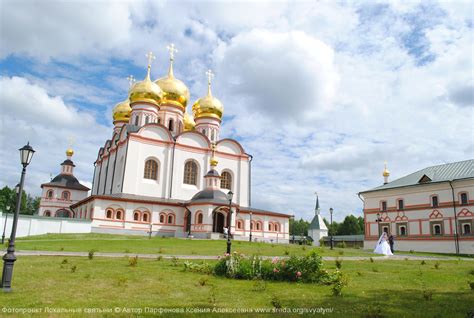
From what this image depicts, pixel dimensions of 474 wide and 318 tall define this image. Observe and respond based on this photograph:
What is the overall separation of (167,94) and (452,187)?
32834mm

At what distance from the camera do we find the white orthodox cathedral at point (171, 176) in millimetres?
37000

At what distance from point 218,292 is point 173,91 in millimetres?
41803

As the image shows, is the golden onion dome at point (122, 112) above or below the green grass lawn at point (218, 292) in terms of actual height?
above

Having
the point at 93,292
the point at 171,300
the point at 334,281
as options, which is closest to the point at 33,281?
the point at 93,292

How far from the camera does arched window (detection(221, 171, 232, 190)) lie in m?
45.4

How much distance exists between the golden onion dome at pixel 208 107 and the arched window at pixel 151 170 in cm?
1047

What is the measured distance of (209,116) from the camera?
4841 centimetres

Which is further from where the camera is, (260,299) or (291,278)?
(291,278)

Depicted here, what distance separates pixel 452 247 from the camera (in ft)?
106

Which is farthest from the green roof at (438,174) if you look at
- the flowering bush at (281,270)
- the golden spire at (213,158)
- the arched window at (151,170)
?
the flowering bush at (281,270)

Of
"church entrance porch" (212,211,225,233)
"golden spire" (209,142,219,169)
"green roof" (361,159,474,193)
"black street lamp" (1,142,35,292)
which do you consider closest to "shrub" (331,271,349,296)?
"black street lamp" (1,142,35,292)

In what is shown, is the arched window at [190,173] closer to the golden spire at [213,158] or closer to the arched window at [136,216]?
the golden spire at [213,158]

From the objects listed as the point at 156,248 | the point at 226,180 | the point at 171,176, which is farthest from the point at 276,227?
the point at 156,248

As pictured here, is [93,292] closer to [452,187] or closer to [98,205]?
[98,205]
